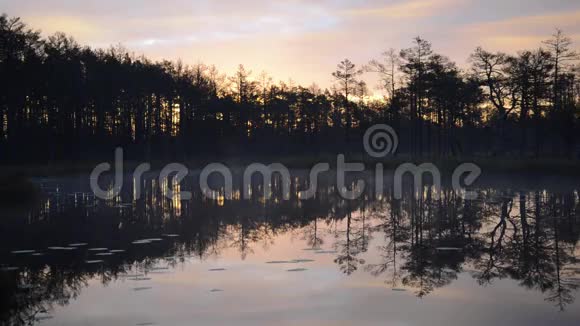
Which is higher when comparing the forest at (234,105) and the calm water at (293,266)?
the forest at (234,105)

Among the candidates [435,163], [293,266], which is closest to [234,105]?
[435,163]

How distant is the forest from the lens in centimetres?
5344

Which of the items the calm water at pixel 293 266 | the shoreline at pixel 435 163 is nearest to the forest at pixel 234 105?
the shoreline at pixel 435 163

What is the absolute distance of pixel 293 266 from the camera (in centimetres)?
1191

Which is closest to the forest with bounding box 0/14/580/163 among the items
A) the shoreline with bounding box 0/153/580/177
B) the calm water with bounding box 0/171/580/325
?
the shoreline with bounding box 0/153/580/177

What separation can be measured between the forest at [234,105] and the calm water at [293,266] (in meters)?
34.5

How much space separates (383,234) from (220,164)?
55.2m

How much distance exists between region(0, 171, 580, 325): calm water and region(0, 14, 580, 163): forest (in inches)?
1360

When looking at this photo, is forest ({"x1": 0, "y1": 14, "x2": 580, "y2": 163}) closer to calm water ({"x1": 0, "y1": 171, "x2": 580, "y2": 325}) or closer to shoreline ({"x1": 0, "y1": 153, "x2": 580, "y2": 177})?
shoreline ({"x1": 0, "y1": 153, "x2": 580, "y2": 177})

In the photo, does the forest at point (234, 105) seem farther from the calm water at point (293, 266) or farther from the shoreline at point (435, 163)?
the calm water at point (293, 266)

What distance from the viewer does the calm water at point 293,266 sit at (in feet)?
28.1

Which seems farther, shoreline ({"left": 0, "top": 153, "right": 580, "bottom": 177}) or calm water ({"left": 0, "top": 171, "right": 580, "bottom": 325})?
shoreline ({"left": 0, "top": 153, "right": 580, "bottom": 177})

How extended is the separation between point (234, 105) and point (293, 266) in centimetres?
7175

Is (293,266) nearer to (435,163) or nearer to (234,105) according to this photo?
(435,163)
